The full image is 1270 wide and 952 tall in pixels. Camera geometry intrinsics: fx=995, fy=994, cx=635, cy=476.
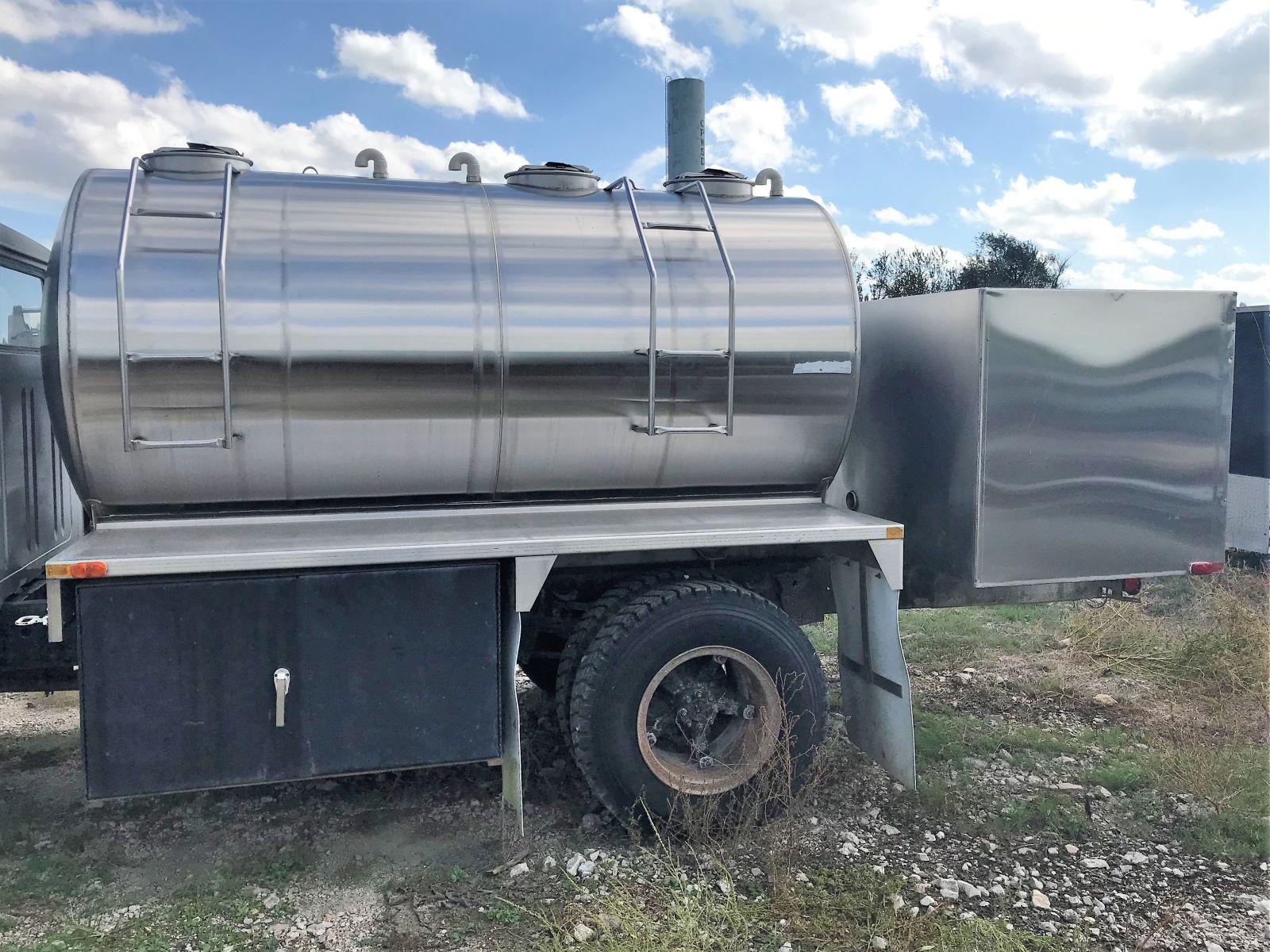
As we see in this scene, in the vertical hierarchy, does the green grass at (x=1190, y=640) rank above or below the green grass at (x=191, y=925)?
above

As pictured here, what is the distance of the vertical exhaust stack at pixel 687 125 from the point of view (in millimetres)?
7406

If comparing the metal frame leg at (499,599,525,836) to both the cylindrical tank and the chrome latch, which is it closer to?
the cylindrical tank

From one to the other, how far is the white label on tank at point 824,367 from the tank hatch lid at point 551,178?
1.38m

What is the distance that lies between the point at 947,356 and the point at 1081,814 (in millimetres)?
2314

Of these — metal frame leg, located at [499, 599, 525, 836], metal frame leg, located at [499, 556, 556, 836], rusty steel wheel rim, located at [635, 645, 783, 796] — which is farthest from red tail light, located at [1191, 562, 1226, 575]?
metal frame leg, located at [499, 599, 525, 836]

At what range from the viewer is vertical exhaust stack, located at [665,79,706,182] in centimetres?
741

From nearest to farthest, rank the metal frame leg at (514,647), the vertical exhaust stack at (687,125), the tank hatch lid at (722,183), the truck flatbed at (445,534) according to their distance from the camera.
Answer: the truck flatbed at (445,534), the metal frame leg at (514,647), the tank hatch lid at (722,183), the vertical exhaust stack at (687,125)

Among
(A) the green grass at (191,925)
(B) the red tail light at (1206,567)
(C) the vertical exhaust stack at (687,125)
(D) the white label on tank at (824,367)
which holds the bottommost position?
(A) the green grass at (191,925)

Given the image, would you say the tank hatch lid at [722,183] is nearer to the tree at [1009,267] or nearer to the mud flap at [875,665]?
the mud flap at [875,665]

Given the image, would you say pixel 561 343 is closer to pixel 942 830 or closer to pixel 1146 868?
pixel 942 830

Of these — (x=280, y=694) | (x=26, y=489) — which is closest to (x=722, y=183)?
(x=280, y=694)

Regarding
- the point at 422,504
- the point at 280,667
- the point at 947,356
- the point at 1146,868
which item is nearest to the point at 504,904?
the point at 280,667

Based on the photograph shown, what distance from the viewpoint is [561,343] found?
440 cm

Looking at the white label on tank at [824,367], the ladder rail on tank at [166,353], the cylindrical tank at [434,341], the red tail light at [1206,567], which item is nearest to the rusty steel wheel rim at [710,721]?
the cylindrical tank at [434,341]
